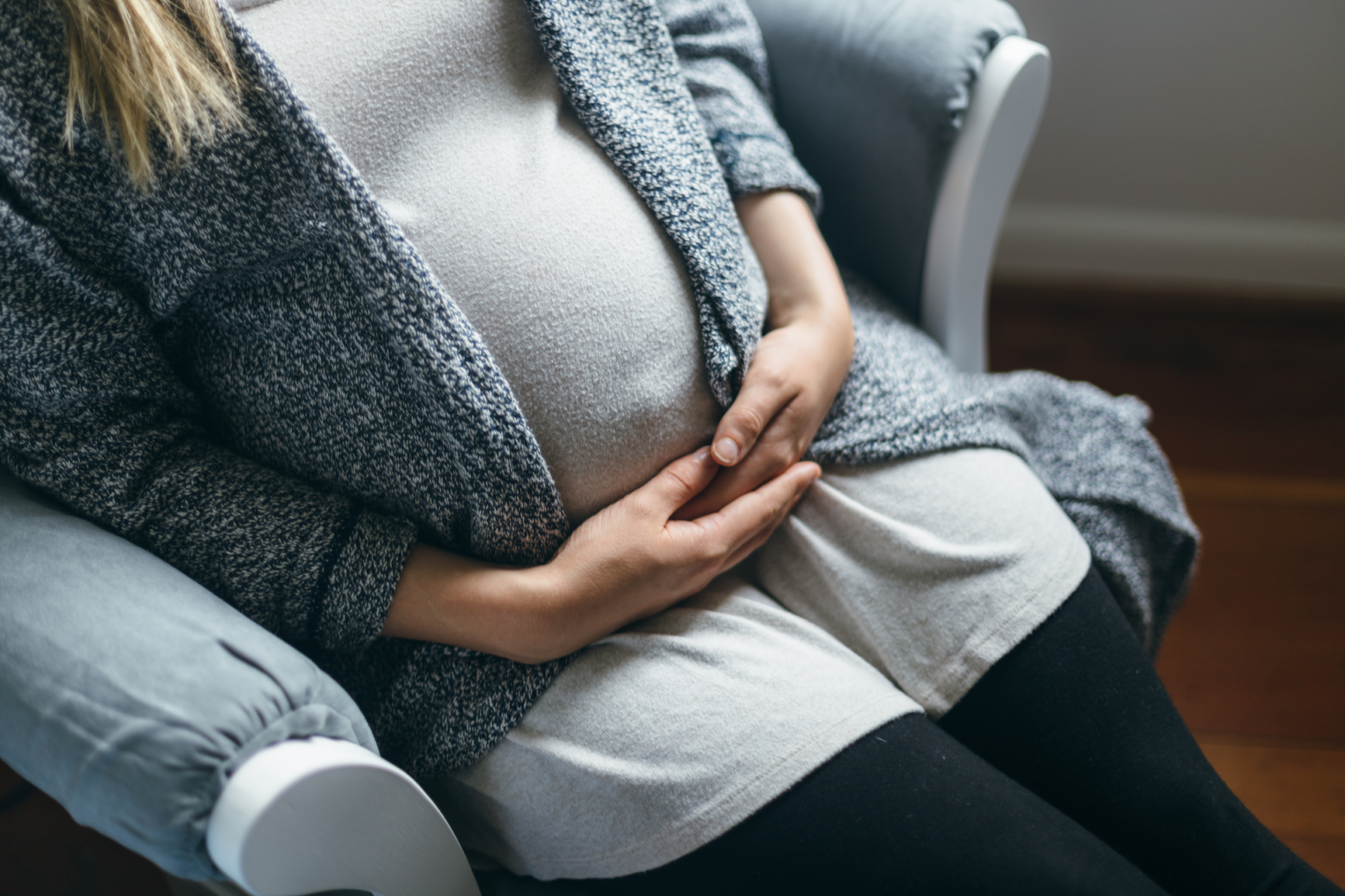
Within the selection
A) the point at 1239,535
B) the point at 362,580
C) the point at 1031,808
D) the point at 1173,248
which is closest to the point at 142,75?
the point at 362,580

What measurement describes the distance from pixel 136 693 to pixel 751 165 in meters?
0.56

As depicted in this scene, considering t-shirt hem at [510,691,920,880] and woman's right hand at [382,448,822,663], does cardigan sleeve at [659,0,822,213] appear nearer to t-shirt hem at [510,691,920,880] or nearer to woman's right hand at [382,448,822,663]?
woman's right hand at [382,448,822,663]

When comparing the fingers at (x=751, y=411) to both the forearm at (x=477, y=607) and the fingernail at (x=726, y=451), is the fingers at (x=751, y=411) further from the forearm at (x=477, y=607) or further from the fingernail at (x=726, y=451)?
the forearm at (x=477, y=607)

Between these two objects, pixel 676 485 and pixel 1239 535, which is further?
pixel 1239 535

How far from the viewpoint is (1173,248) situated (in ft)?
4.74

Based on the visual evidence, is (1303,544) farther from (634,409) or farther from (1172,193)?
(634,409)

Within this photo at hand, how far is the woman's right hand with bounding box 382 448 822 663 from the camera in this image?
1.79ft

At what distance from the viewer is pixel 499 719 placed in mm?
562

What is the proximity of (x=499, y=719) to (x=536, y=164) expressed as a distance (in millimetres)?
375

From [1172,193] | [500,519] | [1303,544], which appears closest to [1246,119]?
[1172,193]

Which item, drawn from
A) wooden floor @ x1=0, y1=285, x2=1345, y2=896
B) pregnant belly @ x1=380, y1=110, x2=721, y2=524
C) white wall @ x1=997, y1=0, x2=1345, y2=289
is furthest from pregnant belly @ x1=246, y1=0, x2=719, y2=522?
white wall @ x1=997, y1=0, x2=1345, y2=289

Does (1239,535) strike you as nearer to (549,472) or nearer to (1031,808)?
(1031,808)

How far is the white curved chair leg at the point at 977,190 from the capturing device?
2.36ft

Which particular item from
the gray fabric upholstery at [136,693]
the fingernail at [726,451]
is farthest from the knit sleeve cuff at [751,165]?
the gray fabric upholstery at [136,693]
